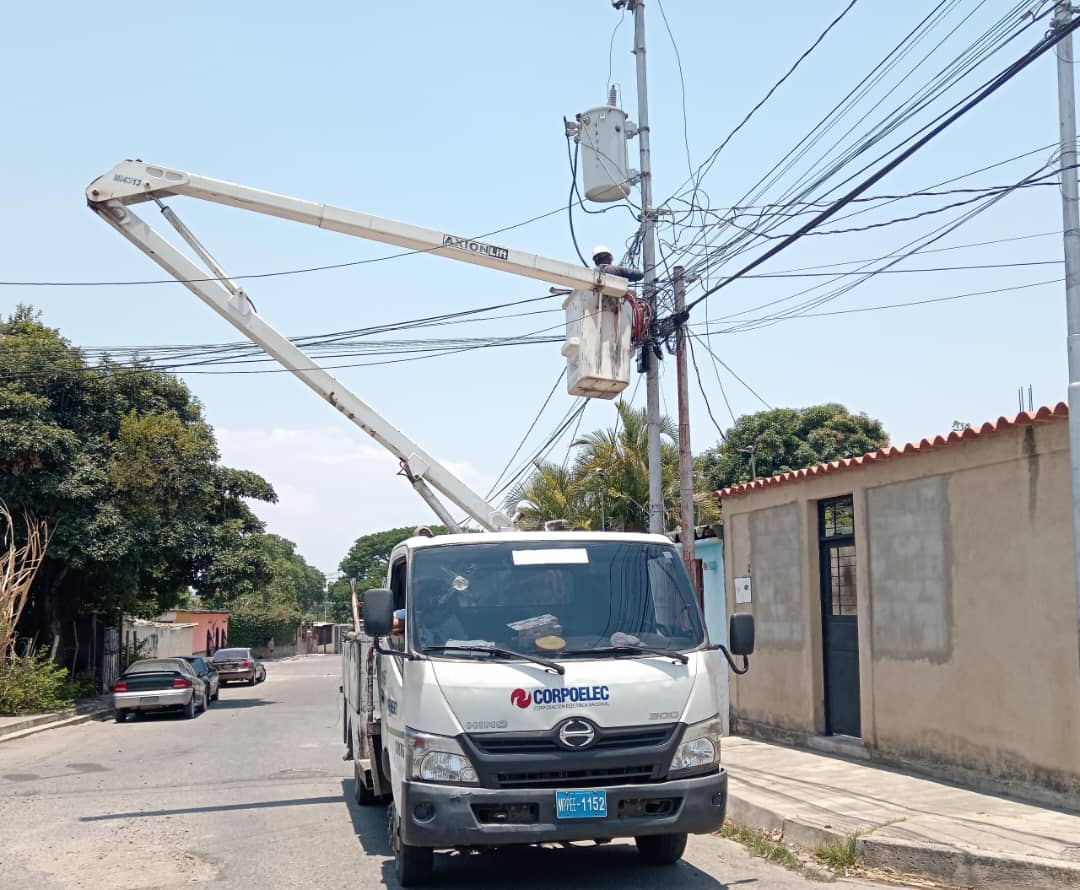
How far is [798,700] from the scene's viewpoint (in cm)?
1362

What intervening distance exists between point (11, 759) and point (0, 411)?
1008 cm

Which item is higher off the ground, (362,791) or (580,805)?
(580,805)

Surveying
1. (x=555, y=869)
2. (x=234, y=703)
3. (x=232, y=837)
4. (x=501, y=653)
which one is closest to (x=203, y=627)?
(x=234, y=703)

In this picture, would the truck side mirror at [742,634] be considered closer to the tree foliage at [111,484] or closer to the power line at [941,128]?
the power line at [941,128]

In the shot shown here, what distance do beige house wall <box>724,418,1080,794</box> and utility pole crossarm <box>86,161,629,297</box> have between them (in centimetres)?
373

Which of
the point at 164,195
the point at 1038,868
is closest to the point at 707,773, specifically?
the point at 1038,868

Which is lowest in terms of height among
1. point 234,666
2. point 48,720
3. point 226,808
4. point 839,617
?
point 234,666

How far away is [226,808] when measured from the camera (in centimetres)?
1112

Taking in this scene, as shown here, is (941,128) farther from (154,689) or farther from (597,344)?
(154,689)

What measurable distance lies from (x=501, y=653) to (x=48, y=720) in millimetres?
18420

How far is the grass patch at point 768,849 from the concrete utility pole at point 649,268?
4663 mm

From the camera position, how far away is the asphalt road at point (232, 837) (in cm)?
771

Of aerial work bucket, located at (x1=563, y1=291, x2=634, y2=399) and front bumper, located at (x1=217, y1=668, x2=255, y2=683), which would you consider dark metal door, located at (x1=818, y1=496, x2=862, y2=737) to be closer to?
aerial work bucket, located at (x1=563, y1=291, x2=634, y2=399)

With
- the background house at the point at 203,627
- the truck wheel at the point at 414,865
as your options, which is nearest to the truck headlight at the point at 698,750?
the truck wheel at the point at 414,865
